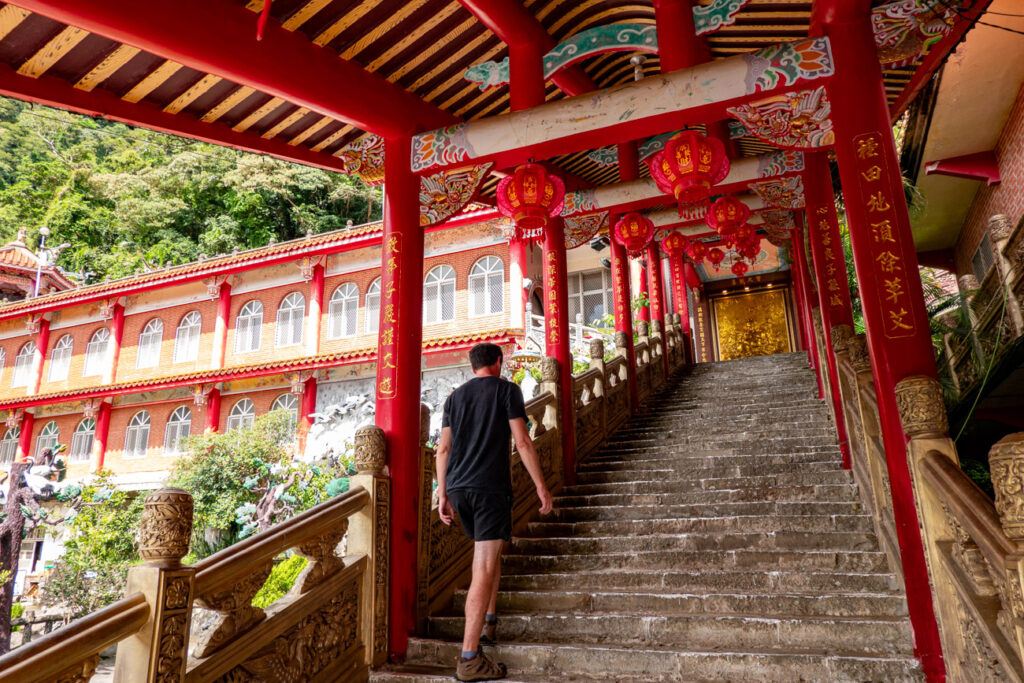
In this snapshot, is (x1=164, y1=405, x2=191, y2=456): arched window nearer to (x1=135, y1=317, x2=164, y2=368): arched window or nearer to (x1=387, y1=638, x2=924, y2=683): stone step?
(x1=135, y1=317, x2=164, y2=368): arched window

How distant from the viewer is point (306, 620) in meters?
3.19

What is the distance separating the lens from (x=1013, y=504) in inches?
68.7

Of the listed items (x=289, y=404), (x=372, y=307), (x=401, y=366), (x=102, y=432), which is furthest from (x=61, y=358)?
(x=401, y=366)

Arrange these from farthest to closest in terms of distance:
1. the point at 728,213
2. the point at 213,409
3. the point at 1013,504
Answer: the point at 213,409, the point at 728,213, the point at 1013,504

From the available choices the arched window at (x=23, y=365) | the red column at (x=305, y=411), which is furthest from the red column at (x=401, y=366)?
the arched window at (x=23, y=365)

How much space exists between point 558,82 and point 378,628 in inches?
214

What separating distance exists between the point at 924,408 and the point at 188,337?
19338mm

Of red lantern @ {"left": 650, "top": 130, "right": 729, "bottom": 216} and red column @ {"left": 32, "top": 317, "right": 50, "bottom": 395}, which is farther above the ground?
red column @ {"left": 32, "top": 317, "right": 50, "bottom": 395}

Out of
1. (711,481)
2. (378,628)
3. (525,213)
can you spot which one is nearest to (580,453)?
(711,481)

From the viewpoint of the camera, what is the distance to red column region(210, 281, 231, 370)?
18016 millimetres

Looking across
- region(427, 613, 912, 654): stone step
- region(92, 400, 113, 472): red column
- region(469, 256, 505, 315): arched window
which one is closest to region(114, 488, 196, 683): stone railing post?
region(427, 613, 912, 654): stone step

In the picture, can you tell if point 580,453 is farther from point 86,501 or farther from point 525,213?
point 86,501

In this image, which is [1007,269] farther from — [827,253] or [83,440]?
[83,440]

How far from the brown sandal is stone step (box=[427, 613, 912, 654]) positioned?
1.22 feet
